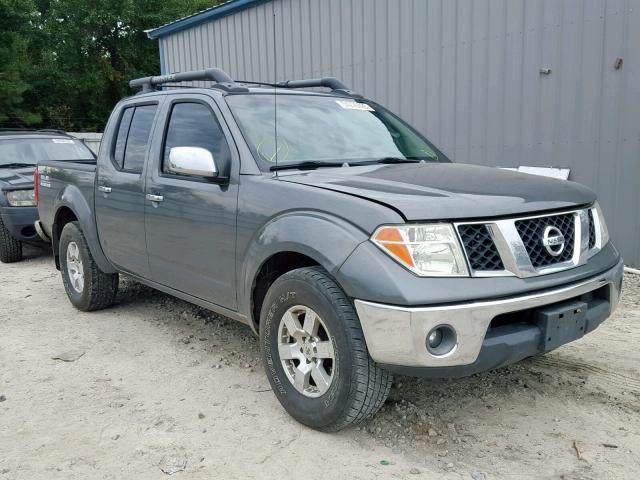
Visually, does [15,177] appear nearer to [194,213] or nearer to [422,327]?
[194,213]

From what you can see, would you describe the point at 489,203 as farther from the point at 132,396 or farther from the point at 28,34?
the point at 28,34

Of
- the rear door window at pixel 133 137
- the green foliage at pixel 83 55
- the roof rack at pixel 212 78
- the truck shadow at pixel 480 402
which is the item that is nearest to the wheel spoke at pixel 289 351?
the truck shadow at pixel 480 402

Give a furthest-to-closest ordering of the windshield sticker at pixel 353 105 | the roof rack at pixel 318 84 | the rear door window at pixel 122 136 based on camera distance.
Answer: the rear door window at pixel 122 136 → the roof rack at pixel 318 84 → the windshield sticker at pixel 353 105

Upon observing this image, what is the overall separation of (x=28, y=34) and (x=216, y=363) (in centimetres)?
2326

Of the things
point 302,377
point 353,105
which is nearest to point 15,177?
point 353,105

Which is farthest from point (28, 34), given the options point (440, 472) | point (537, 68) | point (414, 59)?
point (440, 472)

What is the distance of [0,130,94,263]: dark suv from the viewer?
7809 millimetres

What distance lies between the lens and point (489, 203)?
279 centimetres

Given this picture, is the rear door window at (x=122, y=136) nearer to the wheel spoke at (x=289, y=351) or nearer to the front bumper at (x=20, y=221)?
the wheel spoke at (x=289, y=351)

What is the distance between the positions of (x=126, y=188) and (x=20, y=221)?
161 inches

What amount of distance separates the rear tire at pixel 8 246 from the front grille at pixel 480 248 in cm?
711

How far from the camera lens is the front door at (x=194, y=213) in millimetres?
3568

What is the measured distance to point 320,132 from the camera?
3865 millimetres

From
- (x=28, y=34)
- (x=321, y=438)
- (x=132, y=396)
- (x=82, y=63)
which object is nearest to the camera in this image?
(x=321, y=438)
